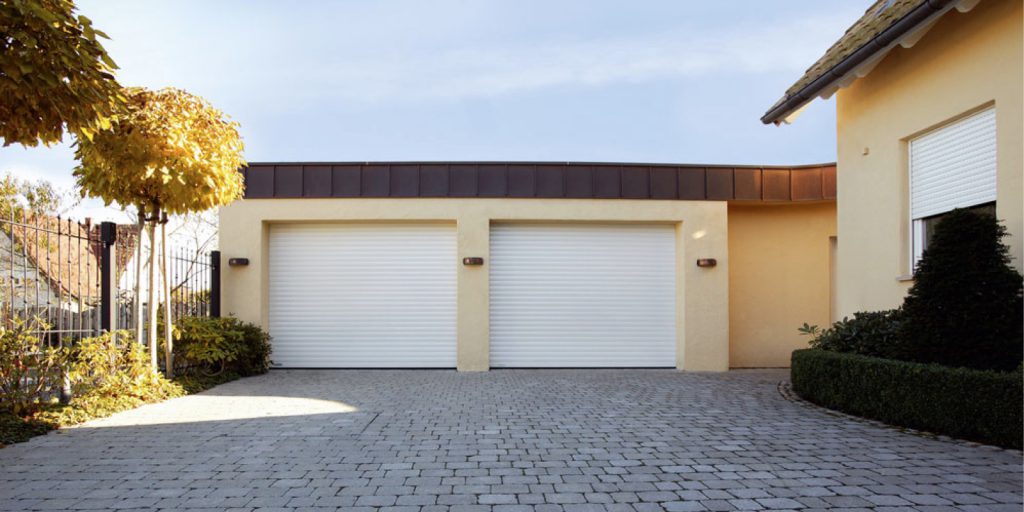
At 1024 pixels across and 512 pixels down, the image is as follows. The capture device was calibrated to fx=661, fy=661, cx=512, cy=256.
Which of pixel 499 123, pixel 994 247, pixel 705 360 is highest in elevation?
pixel 499 123

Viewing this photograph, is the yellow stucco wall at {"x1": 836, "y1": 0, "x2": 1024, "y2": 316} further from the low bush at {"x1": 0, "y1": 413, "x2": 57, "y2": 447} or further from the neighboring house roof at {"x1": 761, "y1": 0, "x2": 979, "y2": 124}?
the low bush at {"x1": 0, "y1": 413, "x2": 57, "y2": 447}

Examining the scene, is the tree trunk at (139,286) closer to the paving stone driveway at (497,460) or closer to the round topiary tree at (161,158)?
the round topiary tree at (161,158)

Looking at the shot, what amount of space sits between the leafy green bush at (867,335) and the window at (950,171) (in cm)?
78

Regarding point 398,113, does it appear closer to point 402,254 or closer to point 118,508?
point 402,254

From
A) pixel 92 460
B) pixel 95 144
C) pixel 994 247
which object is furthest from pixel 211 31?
pixel 994 247

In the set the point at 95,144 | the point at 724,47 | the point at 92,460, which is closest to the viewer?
the point at 92,460

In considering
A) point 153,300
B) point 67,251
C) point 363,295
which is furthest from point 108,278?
point 67,251

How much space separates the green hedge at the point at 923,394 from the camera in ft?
17.2

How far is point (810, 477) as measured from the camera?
444 cm

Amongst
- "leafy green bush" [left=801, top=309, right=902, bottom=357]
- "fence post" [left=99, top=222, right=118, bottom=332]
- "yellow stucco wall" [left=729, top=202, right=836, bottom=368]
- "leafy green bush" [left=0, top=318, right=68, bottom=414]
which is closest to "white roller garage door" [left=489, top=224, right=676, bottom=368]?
"yellow stucco wall" [left=729, top=202, right=836, bottom=368]

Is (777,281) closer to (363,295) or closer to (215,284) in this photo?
(363,295)

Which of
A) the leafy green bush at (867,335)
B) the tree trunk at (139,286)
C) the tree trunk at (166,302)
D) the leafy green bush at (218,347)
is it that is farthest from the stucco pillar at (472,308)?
the leafy green bush at (867,335)

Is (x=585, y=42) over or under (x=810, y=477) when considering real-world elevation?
over

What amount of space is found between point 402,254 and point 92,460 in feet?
23.4
